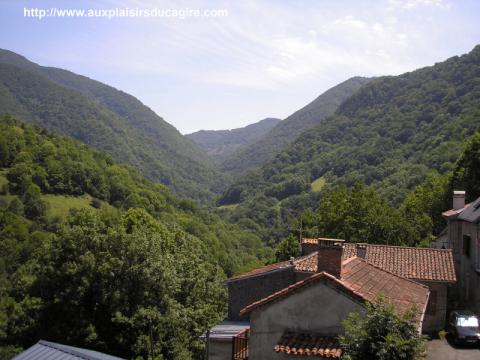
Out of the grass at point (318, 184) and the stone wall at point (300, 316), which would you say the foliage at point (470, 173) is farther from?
the grass at point (318, 184)

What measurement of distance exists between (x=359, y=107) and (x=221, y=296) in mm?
161849

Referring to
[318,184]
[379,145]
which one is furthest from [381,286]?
[318,184]

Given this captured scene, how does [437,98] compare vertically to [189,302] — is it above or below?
above

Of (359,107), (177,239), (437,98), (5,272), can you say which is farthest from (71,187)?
(359,107)

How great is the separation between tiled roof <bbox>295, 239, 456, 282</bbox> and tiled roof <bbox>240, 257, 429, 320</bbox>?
3200mm

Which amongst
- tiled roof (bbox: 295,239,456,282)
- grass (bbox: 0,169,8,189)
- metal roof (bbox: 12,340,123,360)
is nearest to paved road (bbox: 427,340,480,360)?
tiled roof (bbox: 295,239,456,282)

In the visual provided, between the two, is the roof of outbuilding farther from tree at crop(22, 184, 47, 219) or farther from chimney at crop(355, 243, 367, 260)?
tree at crop(22, 184, 47, 219)

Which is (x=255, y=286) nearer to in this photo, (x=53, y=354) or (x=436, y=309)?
(x=436, y=309)

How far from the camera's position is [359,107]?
18638 cm

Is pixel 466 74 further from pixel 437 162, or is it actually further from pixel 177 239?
pixel 177 239

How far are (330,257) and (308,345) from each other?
2795mm

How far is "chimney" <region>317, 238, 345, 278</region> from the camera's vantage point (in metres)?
14.3

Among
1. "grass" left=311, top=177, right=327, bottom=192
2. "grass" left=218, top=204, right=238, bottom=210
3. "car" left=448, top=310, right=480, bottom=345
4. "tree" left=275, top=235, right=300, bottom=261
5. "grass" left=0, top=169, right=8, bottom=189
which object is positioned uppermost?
"grass" left=0, top=169, right=8, bottom=189

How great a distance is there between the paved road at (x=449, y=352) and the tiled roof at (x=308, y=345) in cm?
690
